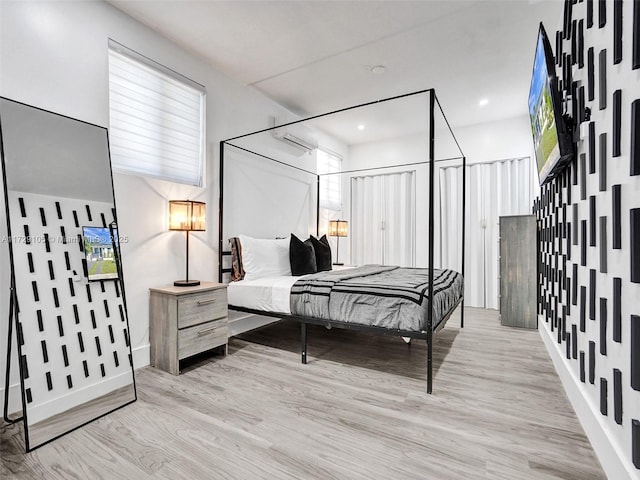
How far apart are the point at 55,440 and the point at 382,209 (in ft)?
16.7

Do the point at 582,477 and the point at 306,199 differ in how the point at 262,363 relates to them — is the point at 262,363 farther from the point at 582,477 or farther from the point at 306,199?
the point at 306,199

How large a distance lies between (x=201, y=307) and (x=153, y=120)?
1.63 m

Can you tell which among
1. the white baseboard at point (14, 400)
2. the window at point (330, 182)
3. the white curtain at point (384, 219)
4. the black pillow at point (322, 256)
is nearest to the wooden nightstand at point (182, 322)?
the white baseboard at point (14, 400)

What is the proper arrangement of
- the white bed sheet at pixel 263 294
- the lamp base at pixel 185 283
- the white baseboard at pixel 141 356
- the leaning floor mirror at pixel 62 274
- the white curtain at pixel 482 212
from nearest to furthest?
the leaning floor mirror at pixel 62 274
the white baseboard at pixel 141 356
the lamp base at pixel 185 283
the white bed sheet at pixel 263 294
the white curtain at pixel 482 212

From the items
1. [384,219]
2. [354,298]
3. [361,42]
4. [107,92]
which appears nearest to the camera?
[107,92]

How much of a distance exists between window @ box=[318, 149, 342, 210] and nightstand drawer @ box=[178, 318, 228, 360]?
3005 mm

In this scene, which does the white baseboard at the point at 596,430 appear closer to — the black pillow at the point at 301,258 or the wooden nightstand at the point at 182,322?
the black pillow at the point at 301,258

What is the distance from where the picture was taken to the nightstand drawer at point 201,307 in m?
2.51

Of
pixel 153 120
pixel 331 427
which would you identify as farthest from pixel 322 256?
pixel 331 427

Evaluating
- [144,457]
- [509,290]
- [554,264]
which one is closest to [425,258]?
[509,290]

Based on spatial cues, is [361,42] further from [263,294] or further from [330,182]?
[330,182]

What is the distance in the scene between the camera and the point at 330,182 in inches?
223

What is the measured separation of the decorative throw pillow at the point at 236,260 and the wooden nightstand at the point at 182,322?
536 mm

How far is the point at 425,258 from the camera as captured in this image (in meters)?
5.40
